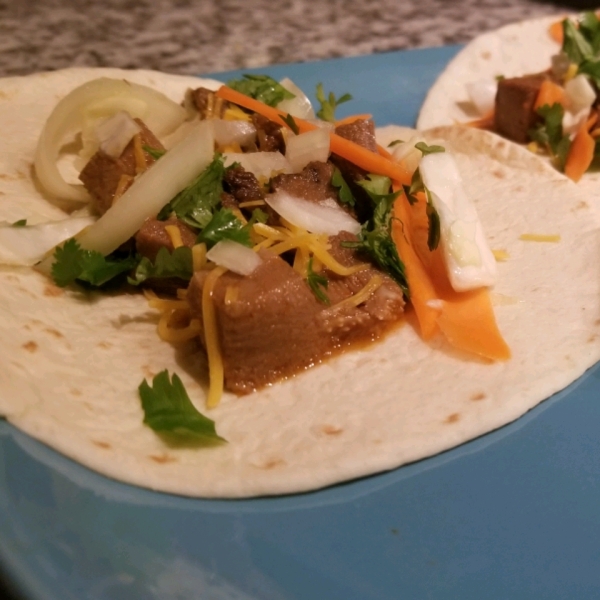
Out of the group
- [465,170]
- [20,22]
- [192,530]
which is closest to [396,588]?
[192,530]

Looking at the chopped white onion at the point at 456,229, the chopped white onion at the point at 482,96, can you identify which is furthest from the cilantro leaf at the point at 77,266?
the chopped white onion at the point at 482,96

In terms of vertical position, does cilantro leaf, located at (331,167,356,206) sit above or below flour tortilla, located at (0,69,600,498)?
above

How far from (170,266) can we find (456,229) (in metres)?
1.11

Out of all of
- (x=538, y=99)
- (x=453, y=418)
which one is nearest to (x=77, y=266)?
(x=453, y=418)

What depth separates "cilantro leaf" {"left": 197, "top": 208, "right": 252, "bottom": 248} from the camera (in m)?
2.28

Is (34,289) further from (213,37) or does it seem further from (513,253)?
(213,37)

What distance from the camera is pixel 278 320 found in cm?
218

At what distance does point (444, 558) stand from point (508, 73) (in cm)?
408

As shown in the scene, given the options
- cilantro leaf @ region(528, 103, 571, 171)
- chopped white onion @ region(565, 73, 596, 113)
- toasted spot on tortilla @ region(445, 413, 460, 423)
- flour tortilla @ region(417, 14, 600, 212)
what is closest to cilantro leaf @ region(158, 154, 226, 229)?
toasted spot on tortilla @ region(445, 413, 460, 423)

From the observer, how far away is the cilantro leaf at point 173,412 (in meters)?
1.91

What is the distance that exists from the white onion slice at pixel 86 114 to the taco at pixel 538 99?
168 centimetres

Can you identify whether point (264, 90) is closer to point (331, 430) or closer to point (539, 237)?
point (539, 237)

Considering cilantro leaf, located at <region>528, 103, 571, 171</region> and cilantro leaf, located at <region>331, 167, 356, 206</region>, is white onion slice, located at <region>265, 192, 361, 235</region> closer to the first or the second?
cilantro leaf, located at <region>331, 167, 356, 206</region>

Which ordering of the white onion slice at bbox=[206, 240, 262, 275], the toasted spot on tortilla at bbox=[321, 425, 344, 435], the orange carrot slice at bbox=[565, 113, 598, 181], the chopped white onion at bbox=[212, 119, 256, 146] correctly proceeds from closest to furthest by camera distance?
the toasted spot on tortilla at bbox=[321, 425, 344, 435] → the white onion slice at bbox=[206, 240, 262, 275] → the chopped white onion at bbox=[212, 119, 256, 146] → the orange carrot slice at bbox=[565, 113, 598, 181]
